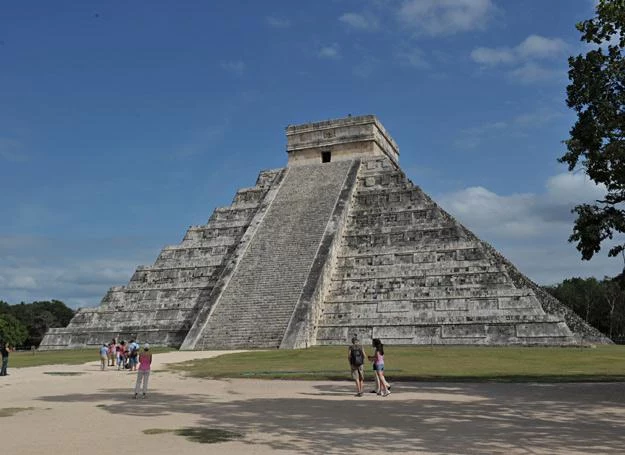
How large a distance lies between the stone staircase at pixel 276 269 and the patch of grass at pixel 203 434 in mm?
14060

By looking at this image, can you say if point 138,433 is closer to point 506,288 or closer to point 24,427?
point 24,427

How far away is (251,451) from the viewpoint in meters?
6.92

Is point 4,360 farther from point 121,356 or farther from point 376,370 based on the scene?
point 376,370

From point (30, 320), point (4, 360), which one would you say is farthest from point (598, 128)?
point (30, 320)

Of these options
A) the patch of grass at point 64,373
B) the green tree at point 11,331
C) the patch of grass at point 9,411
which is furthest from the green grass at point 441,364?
the green tree at point 11,331

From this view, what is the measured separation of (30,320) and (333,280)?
58216mm

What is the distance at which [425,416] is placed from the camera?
9156 millimetres

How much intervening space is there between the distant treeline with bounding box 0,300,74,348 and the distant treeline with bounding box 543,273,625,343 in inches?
1888

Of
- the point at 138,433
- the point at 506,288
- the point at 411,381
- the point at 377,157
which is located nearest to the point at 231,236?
the point at 377,157

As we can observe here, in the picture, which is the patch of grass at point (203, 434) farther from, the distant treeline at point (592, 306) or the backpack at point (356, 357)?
the distant treeline at point (592, 306)

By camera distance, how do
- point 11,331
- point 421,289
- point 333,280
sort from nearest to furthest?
point 421,289, point 333,280, point 11,331

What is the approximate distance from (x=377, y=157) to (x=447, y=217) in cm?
721

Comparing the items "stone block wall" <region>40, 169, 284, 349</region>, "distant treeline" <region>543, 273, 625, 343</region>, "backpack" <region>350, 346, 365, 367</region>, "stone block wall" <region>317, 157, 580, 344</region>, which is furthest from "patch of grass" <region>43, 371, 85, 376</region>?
"distant treeline" <region>543, 273, 625, 343</region>

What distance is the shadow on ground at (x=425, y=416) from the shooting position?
722cm
